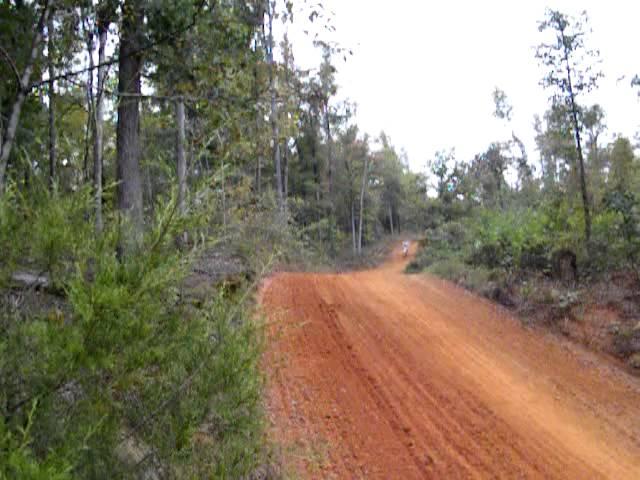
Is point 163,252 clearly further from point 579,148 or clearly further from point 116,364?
point 579,148

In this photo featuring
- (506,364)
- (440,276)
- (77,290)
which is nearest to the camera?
(77,290)

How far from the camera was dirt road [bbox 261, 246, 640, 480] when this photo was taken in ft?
18.2

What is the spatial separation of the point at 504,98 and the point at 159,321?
35387mm

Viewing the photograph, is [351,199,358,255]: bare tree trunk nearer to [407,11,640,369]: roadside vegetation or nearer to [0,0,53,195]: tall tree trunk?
[407,11,640,369]: roadside vegetation

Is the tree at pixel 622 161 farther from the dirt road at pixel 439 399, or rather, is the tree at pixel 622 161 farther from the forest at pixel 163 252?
the dirt road at pixel 439 399

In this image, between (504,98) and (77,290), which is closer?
(77,290)

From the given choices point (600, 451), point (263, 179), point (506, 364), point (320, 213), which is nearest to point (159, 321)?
point (600, 451)

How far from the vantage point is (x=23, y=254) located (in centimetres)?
259

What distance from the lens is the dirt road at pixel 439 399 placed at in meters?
5.55

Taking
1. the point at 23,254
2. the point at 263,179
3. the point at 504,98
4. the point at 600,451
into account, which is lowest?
the point at 600,451

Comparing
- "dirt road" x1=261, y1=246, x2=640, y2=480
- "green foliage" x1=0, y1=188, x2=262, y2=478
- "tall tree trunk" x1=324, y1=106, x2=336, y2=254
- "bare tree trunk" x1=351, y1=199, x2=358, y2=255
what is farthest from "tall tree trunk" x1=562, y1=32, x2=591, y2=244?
"bare tree trunk" x1=351, y1=199, x2=358, y2=255

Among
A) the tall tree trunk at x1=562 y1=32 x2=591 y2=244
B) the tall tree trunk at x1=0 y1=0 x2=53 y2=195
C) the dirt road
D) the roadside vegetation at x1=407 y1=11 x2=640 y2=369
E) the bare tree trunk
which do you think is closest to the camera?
the tall tree trunk at x1=0 y1=0 x2=53 y2=195

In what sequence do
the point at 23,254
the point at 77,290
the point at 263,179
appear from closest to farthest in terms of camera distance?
the point at 77,290, the point at 23,254, the point at 263,179

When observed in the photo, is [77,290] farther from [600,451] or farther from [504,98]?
[504,98]
